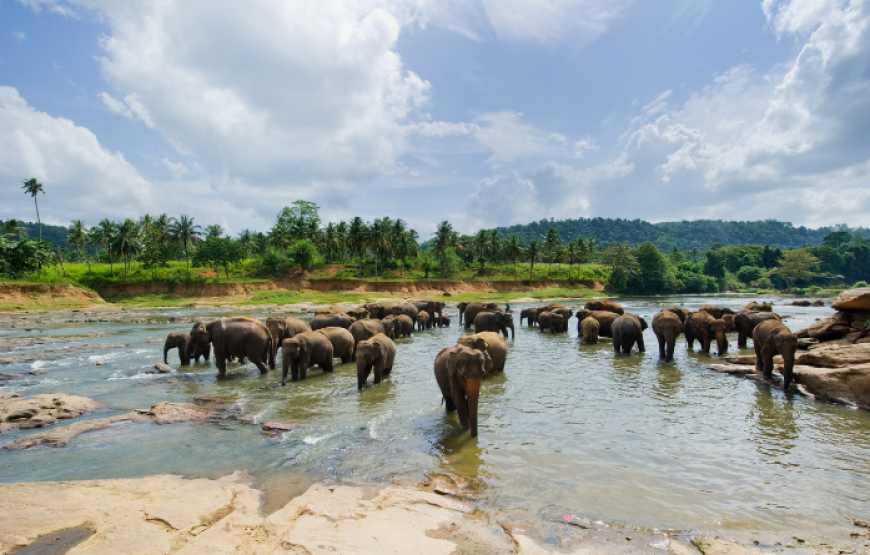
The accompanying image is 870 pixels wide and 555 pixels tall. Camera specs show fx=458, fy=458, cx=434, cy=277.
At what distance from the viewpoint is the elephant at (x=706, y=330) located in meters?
18.9

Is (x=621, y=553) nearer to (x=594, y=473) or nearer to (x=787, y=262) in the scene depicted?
(x=594, y=473)

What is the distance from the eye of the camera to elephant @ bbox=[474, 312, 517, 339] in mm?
24181

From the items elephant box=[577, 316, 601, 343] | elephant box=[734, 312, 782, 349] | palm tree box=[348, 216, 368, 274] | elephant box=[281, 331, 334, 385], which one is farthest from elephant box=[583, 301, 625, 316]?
palm tree box=[348, 216, 368, 274]

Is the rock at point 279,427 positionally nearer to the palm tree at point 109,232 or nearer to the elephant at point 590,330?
the elephant at point 590,330

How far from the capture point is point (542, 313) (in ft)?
102

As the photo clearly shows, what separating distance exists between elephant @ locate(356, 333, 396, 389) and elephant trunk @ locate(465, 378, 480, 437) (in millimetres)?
5002

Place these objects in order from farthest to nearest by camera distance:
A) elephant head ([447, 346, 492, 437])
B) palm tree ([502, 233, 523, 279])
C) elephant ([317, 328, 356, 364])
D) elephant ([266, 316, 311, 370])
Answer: palm tree ([502, 233, 523, 279]), elephant ([317, 328, 356, 364]), elephant ([266, 316, 311, 370]), elephant head ([447, 346, 492, 437])

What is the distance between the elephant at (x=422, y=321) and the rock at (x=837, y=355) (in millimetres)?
21995

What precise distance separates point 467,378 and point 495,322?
652 inches

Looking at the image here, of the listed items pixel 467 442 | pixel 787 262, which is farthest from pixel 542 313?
pixel 787 262

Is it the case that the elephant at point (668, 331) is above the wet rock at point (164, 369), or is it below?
above

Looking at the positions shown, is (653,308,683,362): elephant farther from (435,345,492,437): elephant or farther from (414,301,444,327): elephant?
(414,301,444,327): elephant

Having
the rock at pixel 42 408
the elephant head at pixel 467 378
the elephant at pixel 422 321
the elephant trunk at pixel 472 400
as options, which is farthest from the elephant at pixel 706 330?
the rock at pixel 42 408

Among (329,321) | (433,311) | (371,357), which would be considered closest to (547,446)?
(371,357)
